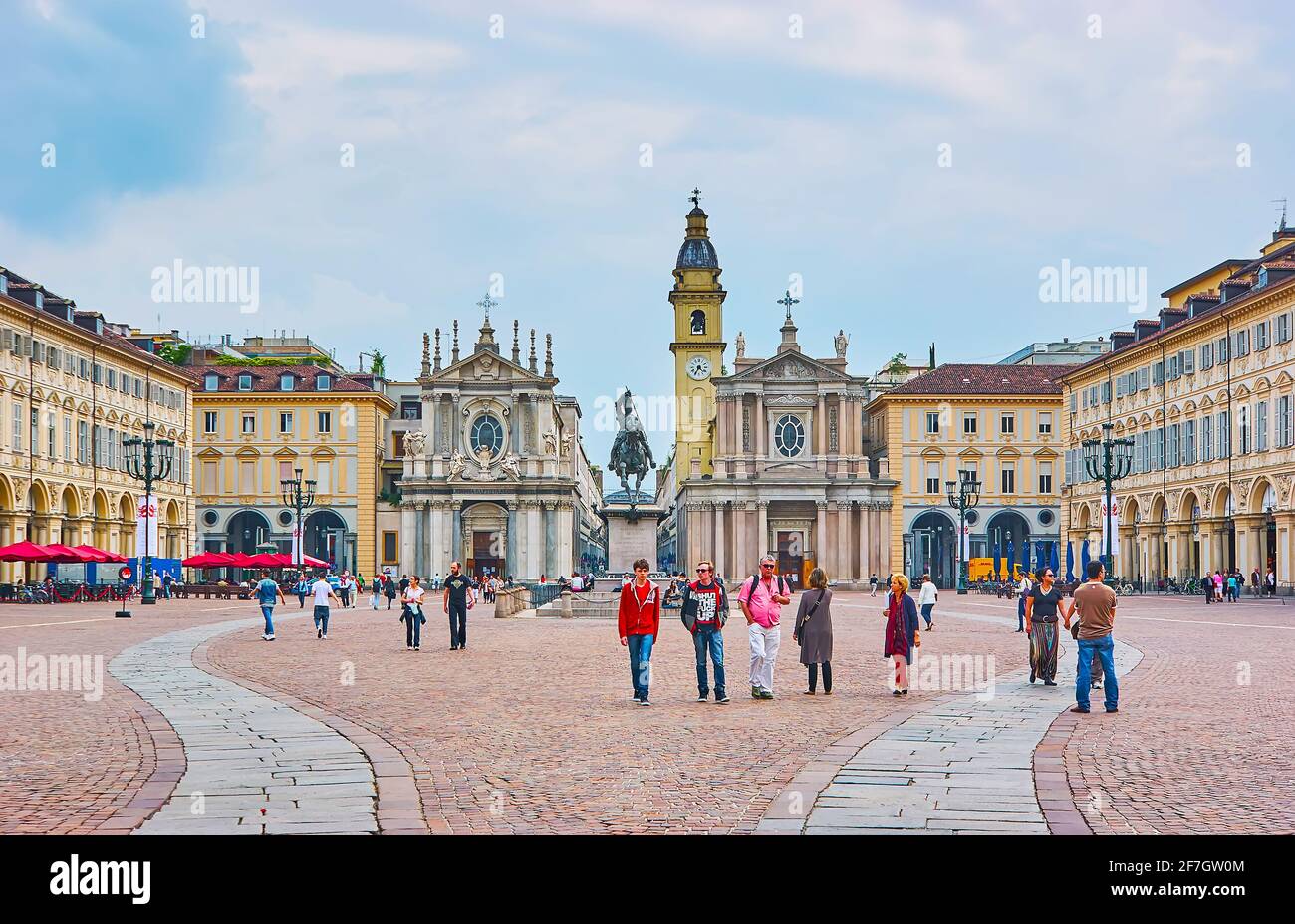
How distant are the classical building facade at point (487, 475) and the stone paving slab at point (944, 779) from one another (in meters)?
80.6

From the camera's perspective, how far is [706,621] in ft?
60.0

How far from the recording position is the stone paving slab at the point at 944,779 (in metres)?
9.70

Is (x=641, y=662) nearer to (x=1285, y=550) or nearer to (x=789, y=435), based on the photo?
(x=1285, y=550)

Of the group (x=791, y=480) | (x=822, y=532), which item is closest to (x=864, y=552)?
(x=822, y=532)

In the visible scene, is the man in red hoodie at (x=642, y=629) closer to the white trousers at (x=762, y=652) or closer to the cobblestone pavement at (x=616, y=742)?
the cobblestone pavement at (x=616, y=742)

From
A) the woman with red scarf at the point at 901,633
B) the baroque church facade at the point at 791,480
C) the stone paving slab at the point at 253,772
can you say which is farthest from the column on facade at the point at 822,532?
the stone paving slab at the point at 253,772

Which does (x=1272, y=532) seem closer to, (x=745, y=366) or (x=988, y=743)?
(x=745, y=366)

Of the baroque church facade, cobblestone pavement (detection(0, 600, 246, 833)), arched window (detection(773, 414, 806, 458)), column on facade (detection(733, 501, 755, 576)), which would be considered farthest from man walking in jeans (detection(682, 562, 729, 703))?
arched window (detection(773, 414, 806, 458))

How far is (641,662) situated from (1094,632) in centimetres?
538

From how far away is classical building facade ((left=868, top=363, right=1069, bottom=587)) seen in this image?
95.9m

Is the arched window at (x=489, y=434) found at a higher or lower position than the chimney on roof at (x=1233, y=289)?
lower
